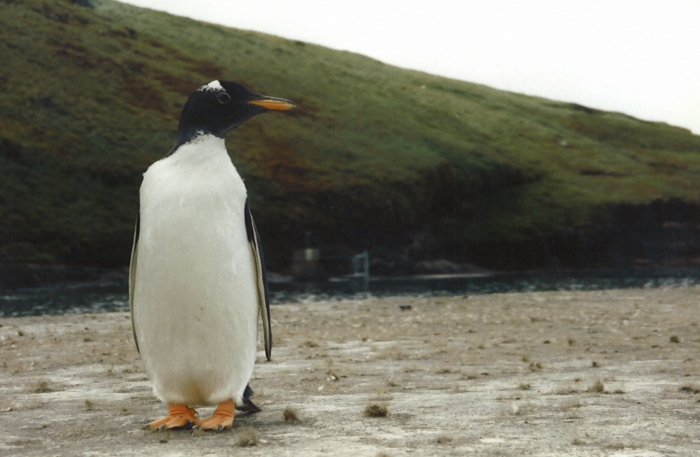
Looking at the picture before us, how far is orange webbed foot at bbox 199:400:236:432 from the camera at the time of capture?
760cm

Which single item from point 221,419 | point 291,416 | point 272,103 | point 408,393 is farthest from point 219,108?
point 408,393

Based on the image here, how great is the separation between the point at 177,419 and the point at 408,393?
2.96 m

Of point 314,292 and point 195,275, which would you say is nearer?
point 195,275

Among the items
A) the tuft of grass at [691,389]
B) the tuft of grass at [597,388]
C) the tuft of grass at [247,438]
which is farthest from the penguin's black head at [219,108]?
the tuft of grass at [691,389]

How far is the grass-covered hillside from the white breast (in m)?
64.3

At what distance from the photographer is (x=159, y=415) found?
8719 millimetres

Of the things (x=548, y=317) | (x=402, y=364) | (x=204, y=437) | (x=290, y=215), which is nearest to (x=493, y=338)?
(x=402, y=364)

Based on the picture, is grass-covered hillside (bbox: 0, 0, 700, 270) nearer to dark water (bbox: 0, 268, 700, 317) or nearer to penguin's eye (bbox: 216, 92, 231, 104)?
dark water (bbox: 0, 268, 700, 317)

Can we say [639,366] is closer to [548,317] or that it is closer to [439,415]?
[439,415]

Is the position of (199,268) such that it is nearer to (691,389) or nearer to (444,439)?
(444,439)

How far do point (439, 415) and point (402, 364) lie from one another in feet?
15.0

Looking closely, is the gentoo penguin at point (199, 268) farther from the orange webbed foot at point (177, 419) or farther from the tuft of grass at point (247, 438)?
the tuft of grass at point (247, 438)

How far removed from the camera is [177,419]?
771cm

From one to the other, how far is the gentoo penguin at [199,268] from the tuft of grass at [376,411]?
1.12m
